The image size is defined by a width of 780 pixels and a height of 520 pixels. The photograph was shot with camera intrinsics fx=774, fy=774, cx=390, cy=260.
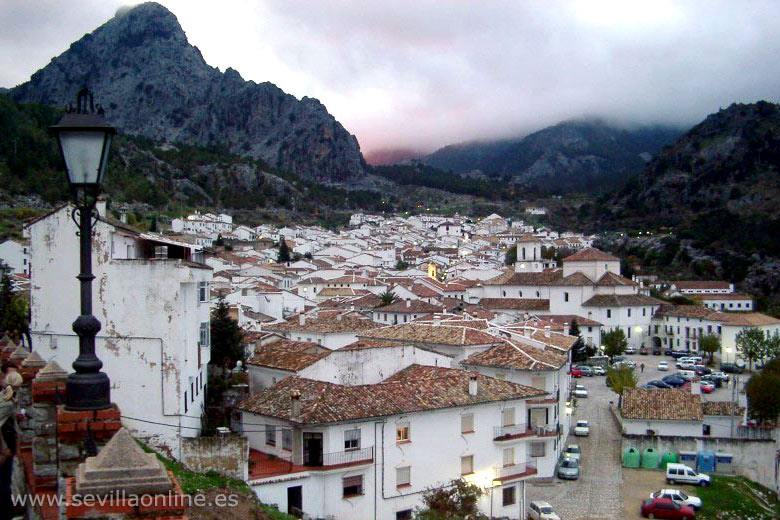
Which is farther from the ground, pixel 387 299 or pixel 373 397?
pixel 373 397

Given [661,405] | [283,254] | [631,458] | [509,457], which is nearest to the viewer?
[509,457]

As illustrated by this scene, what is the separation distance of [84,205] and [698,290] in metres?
83.7

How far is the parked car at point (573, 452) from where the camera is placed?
1156 inches

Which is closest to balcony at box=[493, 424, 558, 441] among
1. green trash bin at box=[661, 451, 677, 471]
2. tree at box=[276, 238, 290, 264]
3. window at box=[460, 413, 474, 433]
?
window at box=[460, 413, 474, 433]

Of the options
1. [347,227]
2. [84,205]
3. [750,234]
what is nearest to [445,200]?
[347,227]

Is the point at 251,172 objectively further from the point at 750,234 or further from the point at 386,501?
the point at 386,501

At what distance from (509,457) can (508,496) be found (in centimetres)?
116

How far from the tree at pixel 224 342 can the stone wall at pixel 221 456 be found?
441 inches

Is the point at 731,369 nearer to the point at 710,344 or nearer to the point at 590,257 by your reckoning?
the point at 710,344

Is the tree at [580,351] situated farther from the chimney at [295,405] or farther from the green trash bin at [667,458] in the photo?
the chimney at [295,405]

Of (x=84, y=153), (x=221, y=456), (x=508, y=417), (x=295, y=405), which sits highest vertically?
(x=84, y=153)

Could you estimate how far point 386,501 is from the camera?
20688 mm

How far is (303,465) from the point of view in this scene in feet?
65.2

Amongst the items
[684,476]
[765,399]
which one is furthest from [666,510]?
[765,399]
